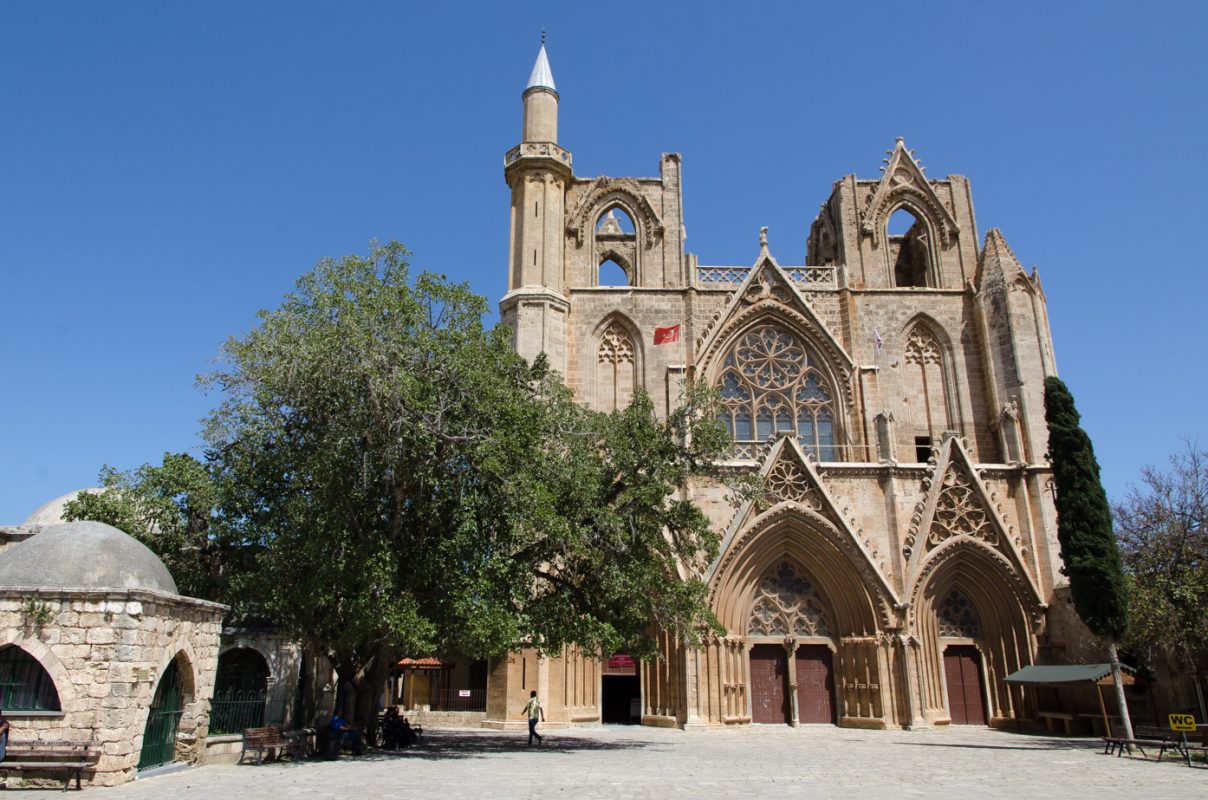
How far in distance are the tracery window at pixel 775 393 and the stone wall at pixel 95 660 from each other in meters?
18.4

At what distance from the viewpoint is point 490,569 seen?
15.2m

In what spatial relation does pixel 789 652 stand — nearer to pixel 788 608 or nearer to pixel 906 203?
pixel 788 608

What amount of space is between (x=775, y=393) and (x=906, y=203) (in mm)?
8741

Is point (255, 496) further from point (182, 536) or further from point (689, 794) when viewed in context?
point (689, 794)

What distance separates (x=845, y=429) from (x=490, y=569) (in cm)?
1535

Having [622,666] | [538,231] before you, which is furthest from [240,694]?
[538,231]

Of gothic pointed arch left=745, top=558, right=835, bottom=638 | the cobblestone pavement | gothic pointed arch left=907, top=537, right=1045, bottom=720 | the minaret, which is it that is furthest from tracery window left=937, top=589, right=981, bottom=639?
the minaret

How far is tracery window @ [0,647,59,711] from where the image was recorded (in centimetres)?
1140

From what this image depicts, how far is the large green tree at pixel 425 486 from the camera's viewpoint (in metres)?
14.7

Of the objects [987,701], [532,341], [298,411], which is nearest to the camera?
[298,411]

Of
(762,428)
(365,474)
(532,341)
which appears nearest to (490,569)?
(365,474)

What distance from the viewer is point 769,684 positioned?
78.7ft

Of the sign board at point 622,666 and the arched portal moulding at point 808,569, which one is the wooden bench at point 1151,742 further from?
the sign board at point 622,666

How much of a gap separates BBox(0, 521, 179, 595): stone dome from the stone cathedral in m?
11.2
